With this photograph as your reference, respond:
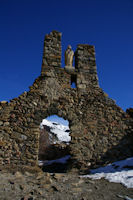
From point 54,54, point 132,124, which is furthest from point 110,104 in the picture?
point 54,54

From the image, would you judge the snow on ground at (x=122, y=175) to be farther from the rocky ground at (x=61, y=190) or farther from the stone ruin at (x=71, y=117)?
the stone ruin at (x=71, y=117)

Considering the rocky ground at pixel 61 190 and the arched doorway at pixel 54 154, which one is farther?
the arched doorway at pixel 54 154

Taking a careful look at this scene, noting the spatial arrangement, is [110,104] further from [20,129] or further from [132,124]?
[20,129]

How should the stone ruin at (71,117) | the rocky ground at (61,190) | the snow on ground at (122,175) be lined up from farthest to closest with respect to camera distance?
the stone ruin at (71,117), the snow on ground at (122,175), the rocky ground at (61,190)

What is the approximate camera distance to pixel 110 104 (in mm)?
6762

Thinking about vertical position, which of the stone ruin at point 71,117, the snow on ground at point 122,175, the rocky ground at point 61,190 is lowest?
the rocky ground at point 61,190

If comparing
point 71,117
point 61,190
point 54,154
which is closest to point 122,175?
point 61,190

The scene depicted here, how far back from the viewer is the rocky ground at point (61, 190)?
2889mm

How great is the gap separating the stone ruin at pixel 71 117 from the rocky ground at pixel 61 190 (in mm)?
1663

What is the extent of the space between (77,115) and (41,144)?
6.38m

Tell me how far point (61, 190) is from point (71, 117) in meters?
3.16

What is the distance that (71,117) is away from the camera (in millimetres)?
6148

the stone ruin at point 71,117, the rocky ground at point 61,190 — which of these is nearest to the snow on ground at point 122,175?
the rocky ground at point 61,190

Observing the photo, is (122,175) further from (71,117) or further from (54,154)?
(54,154)
